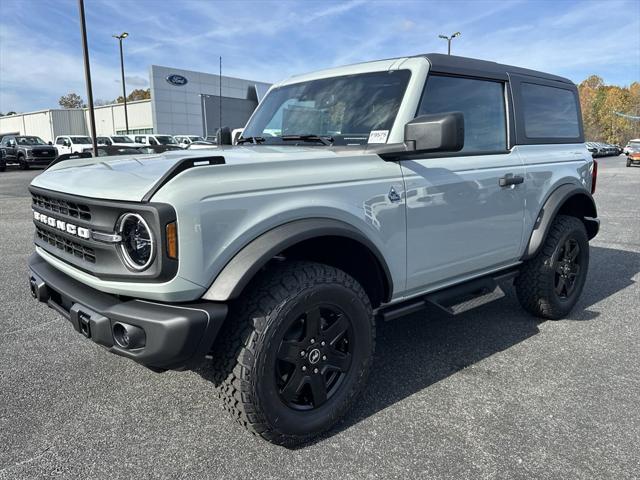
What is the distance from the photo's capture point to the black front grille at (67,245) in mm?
2330

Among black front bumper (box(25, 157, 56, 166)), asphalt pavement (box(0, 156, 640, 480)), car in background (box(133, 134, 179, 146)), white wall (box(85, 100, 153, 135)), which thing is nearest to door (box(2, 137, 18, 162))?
black front bumper (box(25, 157, 56, 166))

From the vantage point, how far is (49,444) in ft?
7.89

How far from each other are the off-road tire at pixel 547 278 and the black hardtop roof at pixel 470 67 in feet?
4.10

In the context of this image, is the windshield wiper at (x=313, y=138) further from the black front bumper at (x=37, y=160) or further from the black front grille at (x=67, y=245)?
the black front bumper at (x=37, y=160)

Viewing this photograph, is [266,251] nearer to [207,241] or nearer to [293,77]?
[207,241]

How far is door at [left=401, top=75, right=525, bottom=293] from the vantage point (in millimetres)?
2867

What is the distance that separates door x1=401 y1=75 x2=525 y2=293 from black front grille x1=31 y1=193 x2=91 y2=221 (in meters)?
1.65

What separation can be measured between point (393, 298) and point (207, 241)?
1.28 m

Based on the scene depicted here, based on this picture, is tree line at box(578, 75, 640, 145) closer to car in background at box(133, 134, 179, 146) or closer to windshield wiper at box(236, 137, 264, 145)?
car in background at box(133, 134, 179, 146)

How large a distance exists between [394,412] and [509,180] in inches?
69.2

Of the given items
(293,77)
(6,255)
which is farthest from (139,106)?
(293,77)

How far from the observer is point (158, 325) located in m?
1.97

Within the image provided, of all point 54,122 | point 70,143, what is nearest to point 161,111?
point 70,143

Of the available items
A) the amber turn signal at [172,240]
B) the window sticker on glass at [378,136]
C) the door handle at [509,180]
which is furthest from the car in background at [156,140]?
the amber turn signal at [172,240]
